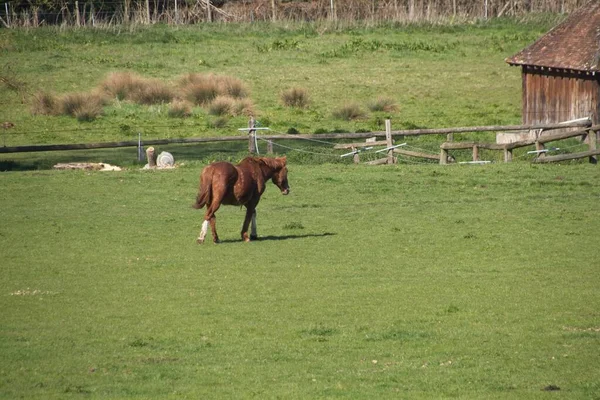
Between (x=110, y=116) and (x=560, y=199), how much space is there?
61.0 feet

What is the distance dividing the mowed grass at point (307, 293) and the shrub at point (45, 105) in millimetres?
12103

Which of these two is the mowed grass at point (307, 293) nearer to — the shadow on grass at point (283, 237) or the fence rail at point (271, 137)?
the shadow on grass at point (283, 237)

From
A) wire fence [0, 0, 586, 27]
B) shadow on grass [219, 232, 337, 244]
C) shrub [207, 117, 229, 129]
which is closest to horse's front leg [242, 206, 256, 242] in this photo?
shadow on grass [219, 232, 337, 244]

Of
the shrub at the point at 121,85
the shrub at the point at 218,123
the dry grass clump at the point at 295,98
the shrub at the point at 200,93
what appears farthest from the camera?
the shrub at the point at 121,85

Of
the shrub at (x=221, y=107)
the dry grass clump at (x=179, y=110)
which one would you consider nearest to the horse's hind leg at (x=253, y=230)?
the dry grass clump at (x=179, y=110)

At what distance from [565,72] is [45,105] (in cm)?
1782

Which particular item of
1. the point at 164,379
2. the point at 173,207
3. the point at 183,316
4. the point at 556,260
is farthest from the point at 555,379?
the point at 173,207

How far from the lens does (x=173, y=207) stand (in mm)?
24656

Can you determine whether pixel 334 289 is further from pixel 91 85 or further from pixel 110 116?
pixel 91 85

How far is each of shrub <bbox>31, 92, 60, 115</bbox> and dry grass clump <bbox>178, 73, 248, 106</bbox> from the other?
5221 millimetres

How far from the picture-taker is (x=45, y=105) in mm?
39625

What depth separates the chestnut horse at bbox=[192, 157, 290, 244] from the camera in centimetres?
1964

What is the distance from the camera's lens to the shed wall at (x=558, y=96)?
3631 cm

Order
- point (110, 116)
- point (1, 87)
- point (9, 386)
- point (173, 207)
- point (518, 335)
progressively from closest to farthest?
point (9, 386) → point (518, 335) → point (173, 207) → point (110, 116) → point (1, 87)
